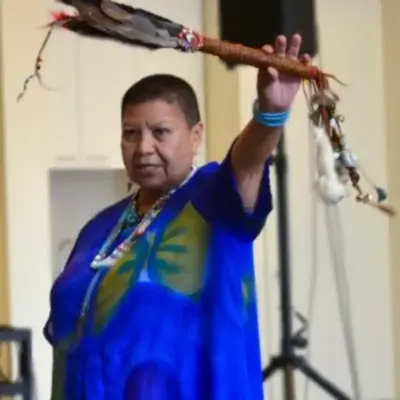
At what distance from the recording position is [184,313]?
109cm

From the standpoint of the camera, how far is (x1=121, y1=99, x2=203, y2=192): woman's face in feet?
3.85

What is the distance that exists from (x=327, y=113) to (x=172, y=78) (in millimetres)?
275

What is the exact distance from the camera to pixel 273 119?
3.30ft

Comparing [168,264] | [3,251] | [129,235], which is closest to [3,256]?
[3,251]

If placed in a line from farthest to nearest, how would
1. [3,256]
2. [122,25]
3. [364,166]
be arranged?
[364,166]
[3,256]
[122,25]

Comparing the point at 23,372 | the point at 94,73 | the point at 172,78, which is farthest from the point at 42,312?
the point at 172,78

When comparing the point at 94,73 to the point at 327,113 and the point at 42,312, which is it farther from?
the point at 327,113

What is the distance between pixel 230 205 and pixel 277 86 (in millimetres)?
170

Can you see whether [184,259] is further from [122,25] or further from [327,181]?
[327,181]

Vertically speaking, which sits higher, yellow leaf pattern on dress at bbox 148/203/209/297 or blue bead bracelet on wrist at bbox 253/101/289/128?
blue bead bracelet on wrist at bbox 253/101/289/128

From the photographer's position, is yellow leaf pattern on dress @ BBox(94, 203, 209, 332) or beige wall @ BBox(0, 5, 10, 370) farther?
beige wall @ BBox(0, 5, 10, 370)

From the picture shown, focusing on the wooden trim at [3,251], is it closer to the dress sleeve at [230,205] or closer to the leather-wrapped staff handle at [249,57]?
the dress sleeve at [230,205]

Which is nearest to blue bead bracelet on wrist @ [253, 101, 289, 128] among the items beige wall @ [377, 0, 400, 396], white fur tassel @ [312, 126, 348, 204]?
white fur tassel @ [312, 126, 348, 204]

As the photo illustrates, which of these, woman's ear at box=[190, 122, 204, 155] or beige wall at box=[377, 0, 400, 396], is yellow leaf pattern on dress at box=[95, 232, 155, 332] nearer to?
woman's ear at box=[190, 122, 204, 155]
